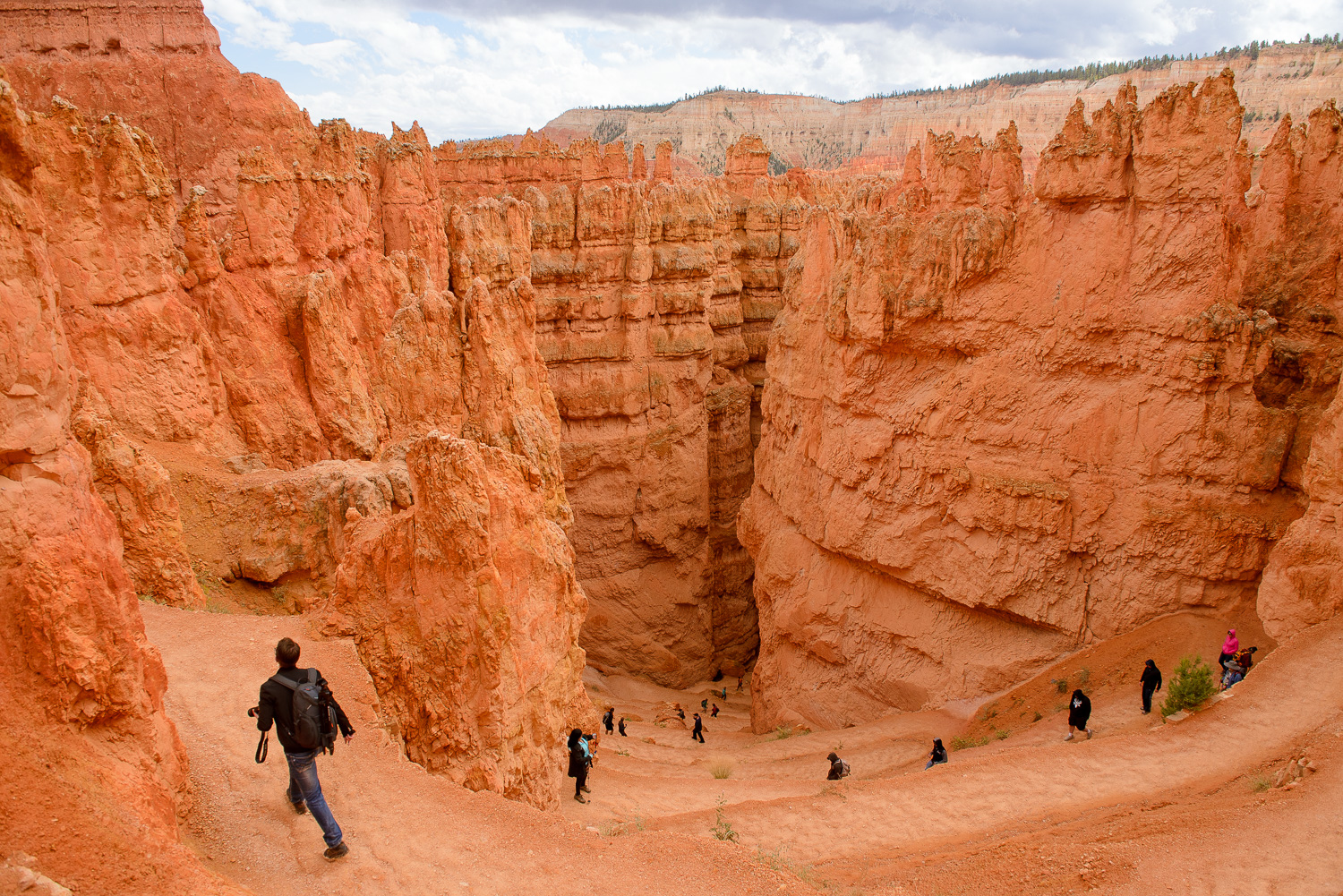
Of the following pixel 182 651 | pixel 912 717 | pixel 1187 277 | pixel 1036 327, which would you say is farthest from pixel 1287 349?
pixel 182 651

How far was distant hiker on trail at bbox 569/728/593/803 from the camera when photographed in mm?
10703

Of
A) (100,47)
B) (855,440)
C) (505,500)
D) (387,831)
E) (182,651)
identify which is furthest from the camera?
(100,47)

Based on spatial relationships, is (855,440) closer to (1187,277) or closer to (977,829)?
(1187,277)

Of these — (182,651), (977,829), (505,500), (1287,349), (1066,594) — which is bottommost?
(977,829)

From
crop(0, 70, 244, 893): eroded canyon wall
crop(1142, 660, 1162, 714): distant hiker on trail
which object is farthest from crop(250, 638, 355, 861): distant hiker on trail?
crop(1142, 660, 1162, 714): distant hiker on trail

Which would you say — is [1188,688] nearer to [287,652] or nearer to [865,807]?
[865,807]

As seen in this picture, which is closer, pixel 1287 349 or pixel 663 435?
pixel 1287 349

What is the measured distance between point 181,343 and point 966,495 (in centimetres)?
1276

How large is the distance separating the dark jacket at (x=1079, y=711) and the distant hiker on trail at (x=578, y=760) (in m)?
6.65

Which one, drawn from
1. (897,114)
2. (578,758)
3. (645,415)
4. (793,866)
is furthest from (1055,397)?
(897,114)

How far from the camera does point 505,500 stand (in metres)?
9.42

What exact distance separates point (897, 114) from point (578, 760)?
9879 cm

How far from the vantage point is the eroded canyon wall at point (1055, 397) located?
41.7 feet

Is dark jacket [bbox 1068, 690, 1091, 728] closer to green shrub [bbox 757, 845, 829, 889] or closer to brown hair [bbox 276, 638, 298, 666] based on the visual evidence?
green shrub [bbox 757, 845, 829, 889]
